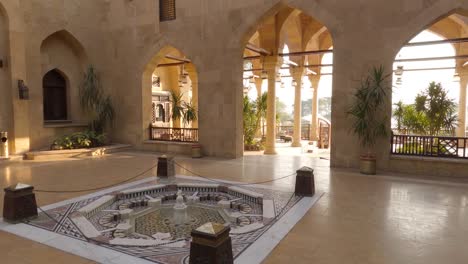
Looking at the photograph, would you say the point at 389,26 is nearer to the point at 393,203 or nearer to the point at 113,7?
the point at 393,203

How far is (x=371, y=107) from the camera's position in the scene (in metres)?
7.57

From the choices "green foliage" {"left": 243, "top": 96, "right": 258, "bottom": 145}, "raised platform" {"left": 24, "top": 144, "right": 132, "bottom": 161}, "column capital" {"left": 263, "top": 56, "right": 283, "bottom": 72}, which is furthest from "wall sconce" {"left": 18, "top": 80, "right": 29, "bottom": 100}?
"column capital" {"left": 263, "top": 56, "right": 283, "bottom": 72}

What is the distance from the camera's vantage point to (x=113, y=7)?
1166 centimetres

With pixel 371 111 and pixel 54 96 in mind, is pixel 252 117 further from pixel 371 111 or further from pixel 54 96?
pixel 54 96

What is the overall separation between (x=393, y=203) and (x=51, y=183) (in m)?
6.44

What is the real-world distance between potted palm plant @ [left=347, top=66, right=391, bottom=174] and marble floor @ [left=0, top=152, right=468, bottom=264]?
0.51 meters

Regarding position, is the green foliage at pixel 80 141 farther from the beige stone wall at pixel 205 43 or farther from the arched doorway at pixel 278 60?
the arched doorway at pixel 278 60

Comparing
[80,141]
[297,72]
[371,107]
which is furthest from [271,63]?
[80,141]

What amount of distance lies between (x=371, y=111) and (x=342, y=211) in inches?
142

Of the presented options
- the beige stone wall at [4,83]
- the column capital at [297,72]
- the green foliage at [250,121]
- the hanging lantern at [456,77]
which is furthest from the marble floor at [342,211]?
the hanging lantern at [456,77]

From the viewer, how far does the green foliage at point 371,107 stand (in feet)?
24.4

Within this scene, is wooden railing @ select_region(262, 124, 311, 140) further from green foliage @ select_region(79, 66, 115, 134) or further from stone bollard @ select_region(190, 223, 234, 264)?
stone bollard @ select_region(190, 223, 234, 264)

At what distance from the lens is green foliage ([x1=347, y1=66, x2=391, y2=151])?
293 inches

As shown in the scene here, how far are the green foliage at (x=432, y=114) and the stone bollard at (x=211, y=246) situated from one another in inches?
416
